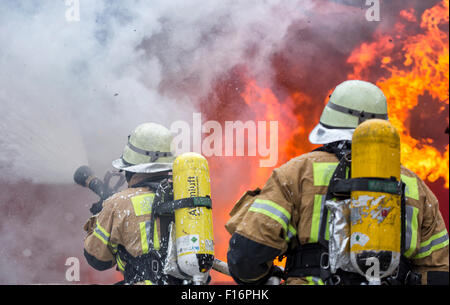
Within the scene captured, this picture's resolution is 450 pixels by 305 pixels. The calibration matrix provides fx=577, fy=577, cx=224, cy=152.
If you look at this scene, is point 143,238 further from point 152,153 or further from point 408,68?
point 408,68

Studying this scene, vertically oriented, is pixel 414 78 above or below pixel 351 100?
above

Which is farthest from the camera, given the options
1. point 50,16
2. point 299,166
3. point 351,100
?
point 50,16

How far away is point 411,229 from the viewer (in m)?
3.14

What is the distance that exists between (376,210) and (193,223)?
1.76m

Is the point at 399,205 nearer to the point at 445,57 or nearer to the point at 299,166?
the point at 299,166

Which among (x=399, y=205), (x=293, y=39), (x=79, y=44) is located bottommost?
(x=399, y=205)

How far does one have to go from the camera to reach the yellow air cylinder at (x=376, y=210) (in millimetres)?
2814

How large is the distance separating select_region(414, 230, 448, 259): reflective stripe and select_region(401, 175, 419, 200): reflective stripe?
272 millimetres

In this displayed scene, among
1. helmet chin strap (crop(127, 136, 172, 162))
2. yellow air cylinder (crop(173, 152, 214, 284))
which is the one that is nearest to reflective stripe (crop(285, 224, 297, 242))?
yellow air cylinder (crop(173, 152, 214, 284))

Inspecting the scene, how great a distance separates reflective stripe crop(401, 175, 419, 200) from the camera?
318cm

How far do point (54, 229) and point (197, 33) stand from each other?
4086 mm

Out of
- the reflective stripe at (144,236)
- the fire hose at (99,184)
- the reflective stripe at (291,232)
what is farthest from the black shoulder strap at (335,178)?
the fire hose at (99,184)
